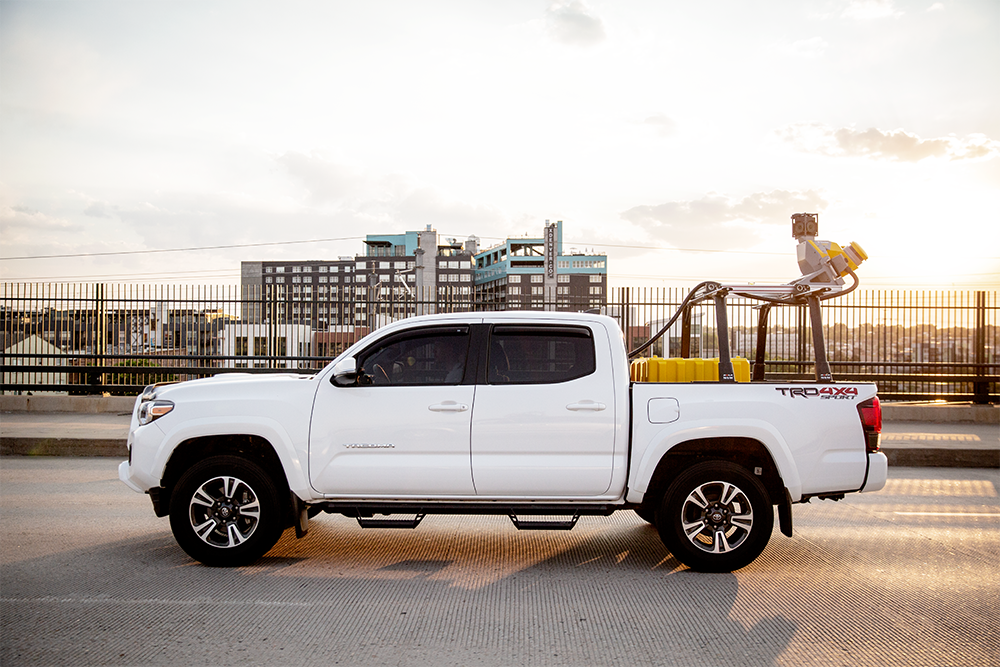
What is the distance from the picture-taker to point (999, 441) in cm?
1292

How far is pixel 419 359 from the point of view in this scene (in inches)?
231

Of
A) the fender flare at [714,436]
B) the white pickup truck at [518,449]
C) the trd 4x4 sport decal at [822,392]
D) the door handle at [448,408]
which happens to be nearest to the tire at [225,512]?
the white pickup truck at [518,449]

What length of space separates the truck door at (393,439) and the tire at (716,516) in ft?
5.10

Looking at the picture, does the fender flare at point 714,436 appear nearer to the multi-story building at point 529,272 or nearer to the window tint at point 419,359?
the window tint at point 419,359

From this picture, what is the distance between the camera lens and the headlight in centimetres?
580

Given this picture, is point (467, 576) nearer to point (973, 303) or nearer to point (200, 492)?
point (200, 492)

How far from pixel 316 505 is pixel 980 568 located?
5.23 m

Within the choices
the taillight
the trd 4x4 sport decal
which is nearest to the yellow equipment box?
the trd 4x4 sport decal

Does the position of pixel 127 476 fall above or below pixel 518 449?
below

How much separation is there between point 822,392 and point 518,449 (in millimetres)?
2345

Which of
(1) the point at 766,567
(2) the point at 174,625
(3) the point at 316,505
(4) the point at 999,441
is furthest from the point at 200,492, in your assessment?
(4) the point at 999,441

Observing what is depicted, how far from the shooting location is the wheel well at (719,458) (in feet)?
18.6

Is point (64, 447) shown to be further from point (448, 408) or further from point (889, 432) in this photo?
point (889, 432)

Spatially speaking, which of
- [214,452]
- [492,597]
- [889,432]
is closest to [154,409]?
→ [214,452]
